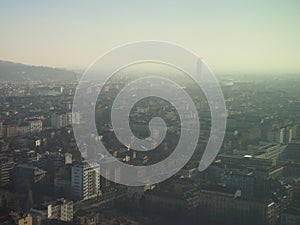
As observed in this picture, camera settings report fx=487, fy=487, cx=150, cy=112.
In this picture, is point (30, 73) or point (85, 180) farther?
point (30, 73)

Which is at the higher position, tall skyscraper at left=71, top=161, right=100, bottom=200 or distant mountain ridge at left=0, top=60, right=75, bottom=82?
distant mountain ridge at left=0, top=60, right=75, bottom=82

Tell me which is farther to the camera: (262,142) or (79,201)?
(262,142)

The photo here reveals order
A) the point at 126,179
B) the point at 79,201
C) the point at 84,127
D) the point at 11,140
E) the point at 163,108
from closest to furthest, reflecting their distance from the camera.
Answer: the point at 79,201
the point at 126,179
the point at 84,127
the point at 11,140
the point at 163,108

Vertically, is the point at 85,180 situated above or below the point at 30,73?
Result: below

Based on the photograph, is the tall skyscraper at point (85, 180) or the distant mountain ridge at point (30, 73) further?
the distant mountain ridge at point (30, 73)

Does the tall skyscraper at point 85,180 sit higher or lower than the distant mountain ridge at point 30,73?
lower

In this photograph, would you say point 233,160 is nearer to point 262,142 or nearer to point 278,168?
point 278,168

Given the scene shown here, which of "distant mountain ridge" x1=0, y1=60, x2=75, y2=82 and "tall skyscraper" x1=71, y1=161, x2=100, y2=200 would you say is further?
"distant mountain ridge" x1=0, y1=60, x2=75, y2=82

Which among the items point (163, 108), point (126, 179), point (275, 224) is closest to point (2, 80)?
point (163, 108)
